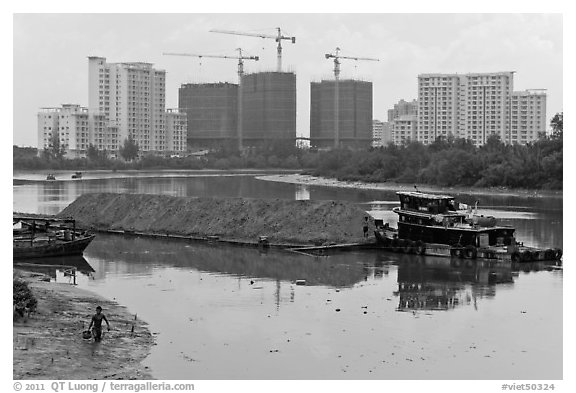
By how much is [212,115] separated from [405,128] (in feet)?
131

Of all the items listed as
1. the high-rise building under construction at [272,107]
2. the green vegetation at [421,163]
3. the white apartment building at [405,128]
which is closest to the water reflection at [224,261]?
the green vegetation at [421,163]

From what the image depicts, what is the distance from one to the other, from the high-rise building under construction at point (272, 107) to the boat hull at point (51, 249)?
149m

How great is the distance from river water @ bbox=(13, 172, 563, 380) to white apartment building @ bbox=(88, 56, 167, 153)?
13955 centimetres

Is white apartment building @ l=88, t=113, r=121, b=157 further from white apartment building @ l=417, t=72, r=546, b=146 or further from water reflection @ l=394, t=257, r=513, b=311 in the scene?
water reflection @ l=394, t=257, r=513, b=311

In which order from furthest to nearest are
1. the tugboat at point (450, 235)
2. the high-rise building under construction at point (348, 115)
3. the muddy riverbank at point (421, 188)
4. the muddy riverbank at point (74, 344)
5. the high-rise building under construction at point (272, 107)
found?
1. the high-rise building under construction at point (348, 115)
2. the high-rise building under construction at point (272, 107)
3. the muddy riverbank at point (421, 188)
4. the tugboat at point (450, 235)
5. the muddy riverbank at point (74, 344)

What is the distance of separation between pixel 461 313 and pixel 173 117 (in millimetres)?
163018

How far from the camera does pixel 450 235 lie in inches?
1369

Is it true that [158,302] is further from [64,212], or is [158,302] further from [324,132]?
[324,132]

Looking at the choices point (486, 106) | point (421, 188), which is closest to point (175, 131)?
point (486, 106)

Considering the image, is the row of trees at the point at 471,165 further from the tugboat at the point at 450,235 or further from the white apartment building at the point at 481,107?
the white apartment building at the point at 481,107

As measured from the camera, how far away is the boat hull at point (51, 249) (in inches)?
1299

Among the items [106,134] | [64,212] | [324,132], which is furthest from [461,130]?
[64,212]

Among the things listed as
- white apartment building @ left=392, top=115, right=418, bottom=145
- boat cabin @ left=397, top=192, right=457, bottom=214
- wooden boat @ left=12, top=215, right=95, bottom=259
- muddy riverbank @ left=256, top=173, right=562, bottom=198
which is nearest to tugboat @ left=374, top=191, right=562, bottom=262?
boat cabin @ left=397, top=192, right=457, bottom=214

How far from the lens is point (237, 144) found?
630 ft
